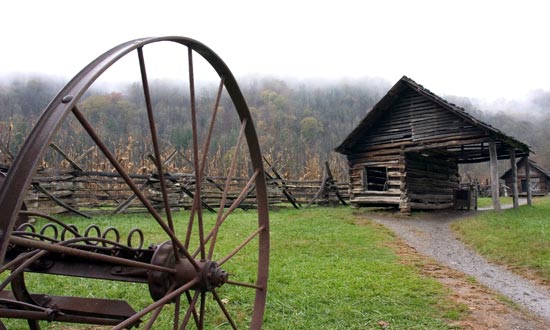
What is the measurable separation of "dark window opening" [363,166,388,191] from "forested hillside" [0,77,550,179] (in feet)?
16.7

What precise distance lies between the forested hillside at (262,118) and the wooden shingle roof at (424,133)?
6226 mm

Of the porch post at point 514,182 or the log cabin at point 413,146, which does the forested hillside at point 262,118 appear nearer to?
the log cabin at point 413,146

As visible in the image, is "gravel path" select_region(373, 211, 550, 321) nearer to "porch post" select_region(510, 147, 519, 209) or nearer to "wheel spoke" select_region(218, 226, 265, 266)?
"porch post" select_region(510, 147, 519, 209)

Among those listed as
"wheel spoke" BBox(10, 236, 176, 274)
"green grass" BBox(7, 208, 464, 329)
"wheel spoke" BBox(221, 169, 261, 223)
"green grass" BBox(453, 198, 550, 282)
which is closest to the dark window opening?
"green grass" BBox(453, 198, 550, 282)

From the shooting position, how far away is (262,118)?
198 feet

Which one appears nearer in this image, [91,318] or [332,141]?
[91,318]

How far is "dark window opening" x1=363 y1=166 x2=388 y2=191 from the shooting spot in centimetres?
1692

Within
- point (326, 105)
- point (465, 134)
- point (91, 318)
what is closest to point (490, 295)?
point (91, 318)

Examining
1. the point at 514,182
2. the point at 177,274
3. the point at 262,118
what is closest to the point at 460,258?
the point at 177,274

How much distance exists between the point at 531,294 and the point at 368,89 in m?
97.9

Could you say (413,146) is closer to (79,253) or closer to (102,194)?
(102,194)

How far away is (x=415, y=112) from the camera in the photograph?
1554cm

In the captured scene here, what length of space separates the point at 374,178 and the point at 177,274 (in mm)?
17076

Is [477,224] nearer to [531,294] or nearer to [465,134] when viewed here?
[465,134]
